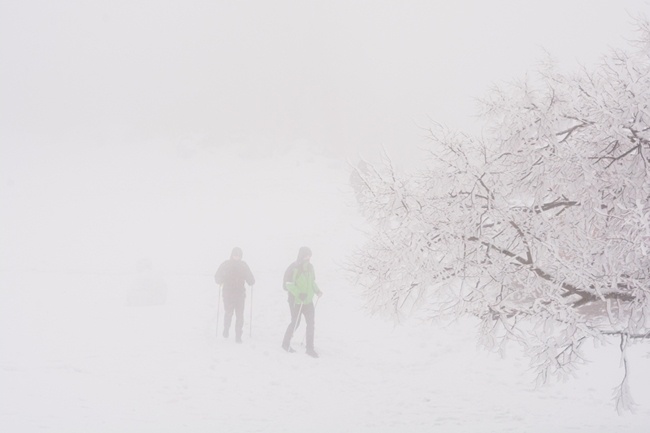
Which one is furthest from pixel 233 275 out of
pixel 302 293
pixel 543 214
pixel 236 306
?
pixel 543 214

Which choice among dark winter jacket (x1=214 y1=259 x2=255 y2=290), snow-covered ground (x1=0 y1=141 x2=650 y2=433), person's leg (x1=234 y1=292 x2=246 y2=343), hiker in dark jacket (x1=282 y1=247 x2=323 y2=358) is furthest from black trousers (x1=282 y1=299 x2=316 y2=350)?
dark winter jacket (x1=214 y1=259 x2=255 y2=290)

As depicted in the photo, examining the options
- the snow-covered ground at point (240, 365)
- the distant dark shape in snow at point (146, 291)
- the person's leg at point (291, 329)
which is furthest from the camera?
the distant dark shape in snow at point (146, 291)

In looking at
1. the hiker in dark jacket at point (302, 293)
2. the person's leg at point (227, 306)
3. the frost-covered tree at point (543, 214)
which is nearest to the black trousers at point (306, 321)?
the hiker in dark jacket at point (302, 293)

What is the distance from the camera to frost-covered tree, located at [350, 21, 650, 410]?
4.50 meters

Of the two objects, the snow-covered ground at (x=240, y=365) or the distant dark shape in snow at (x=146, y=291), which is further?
the distant dark shape in snow at (x=146, y=291)

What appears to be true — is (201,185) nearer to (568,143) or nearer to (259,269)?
(259,269)

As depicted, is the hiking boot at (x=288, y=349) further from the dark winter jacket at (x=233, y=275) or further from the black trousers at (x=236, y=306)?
the dark winter jacket at (x=233, y=275)

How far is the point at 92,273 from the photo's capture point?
65.0ft

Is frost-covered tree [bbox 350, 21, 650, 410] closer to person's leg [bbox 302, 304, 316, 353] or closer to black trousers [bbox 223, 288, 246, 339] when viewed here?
person's leg [bbox 302, 304, 316, 353]

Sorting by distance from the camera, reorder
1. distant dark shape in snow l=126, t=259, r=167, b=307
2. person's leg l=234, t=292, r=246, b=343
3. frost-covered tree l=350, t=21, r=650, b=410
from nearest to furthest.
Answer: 1. frost-covered tree l=350, t=21, r=650, b=410
2. person's leg l=234, t=292, r=246, b=343
3. distant dark shape in snow l=126, t=259, r=167, b=307

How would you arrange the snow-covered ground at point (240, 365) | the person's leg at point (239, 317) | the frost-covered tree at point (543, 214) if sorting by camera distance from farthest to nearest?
the person's leg at point (239, 317), the snow-covered ground at point (240, 365), the frost-covered tree at point (543, 214)

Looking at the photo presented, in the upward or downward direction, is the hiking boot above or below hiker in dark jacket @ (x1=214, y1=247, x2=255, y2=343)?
below

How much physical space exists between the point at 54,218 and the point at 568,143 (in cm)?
3639

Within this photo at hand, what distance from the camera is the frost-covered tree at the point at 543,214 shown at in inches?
177
